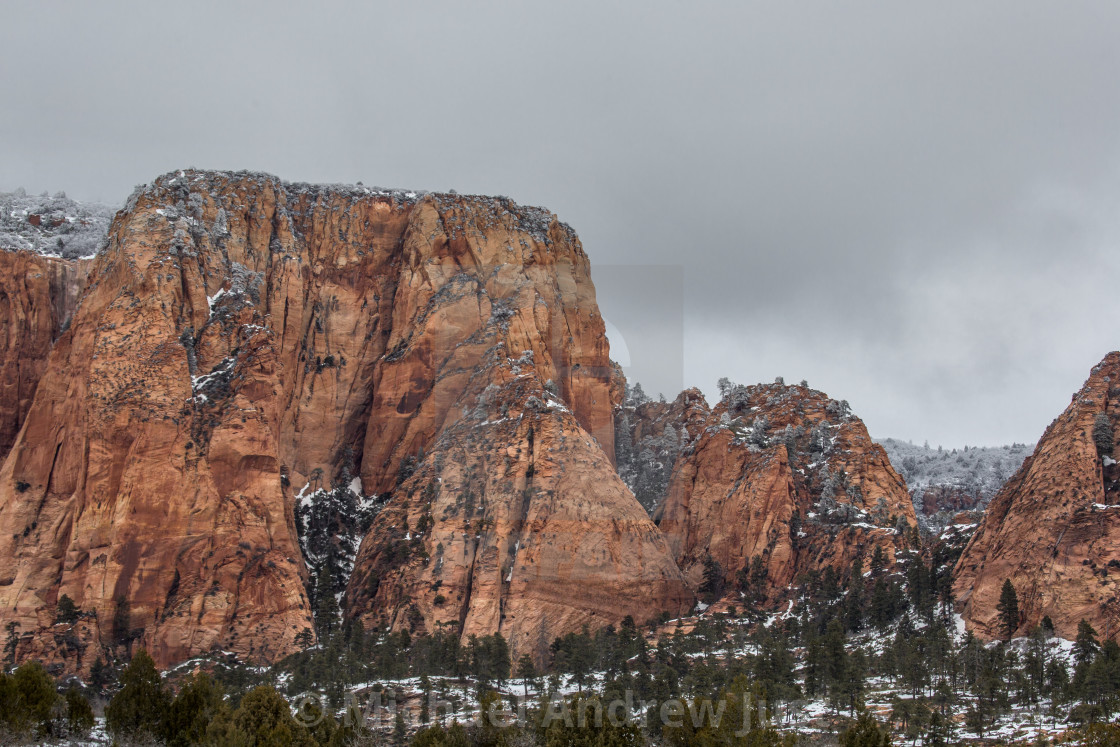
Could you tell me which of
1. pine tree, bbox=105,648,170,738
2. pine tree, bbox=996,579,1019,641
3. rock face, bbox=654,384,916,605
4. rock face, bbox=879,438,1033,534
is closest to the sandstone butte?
rock face, bbox=654,384,916,605

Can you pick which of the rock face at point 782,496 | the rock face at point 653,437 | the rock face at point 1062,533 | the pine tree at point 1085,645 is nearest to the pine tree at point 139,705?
the rock face at point 782,496

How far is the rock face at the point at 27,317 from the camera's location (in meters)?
117

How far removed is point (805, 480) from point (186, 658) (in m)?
62.2

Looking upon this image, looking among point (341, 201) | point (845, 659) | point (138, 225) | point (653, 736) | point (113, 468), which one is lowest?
point (653, 736)

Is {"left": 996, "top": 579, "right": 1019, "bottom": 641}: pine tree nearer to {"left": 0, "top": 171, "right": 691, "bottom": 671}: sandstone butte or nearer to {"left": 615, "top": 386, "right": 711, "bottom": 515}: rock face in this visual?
{"left": 0, "top": 171, "right": 691, "bottom": 671}: sandstone butte

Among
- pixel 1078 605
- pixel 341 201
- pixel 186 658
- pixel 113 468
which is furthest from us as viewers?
pixel 341 201

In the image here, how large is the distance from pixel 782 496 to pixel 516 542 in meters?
28.2

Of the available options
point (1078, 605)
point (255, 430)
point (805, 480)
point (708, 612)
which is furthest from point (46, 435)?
point (1078, 605)

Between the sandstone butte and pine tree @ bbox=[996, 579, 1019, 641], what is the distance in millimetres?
29972

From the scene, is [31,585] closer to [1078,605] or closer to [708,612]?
[708,612]

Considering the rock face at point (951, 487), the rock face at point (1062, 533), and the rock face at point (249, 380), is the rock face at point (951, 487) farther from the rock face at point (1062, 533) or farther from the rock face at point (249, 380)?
the rock face at point (249, 380)

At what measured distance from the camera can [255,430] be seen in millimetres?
106750

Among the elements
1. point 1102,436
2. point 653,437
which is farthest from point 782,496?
point 653,437

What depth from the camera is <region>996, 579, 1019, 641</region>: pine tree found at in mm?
87113
